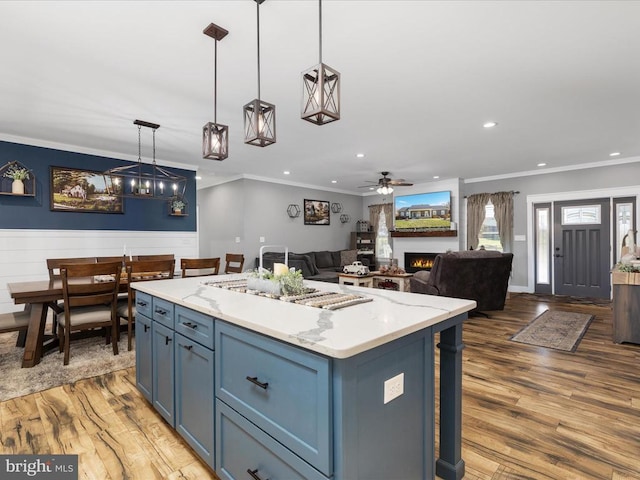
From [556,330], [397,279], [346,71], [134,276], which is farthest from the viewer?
[397,279]

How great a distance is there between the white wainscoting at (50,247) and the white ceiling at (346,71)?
132cm

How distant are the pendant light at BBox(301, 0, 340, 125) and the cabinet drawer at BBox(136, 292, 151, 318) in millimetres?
1645

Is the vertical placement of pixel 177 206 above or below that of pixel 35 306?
above

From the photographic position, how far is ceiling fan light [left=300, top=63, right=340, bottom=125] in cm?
165

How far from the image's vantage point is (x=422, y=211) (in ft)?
27.3

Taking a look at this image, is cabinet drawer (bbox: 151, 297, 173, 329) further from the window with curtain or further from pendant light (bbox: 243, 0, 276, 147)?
the window with curtain

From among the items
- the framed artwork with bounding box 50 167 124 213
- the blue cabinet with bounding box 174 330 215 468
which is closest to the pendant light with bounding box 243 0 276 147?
the blue cabinet with bounding box 174 330 215 468

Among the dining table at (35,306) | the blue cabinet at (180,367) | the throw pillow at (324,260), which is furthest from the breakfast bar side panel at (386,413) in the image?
the throw pillow at (324,260)

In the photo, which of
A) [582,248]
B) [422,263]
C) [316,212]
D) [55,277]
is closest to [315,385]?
[55,277]

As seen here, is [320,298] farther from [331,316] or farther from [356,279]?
[356,279]

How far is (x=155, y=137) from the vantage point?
182 inches

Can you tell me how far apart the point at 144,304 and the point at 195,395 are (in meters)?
0.93

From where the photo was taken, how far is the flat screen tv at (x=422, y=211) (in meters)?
7.91

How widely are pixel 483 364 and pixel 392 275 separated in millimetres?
3183
